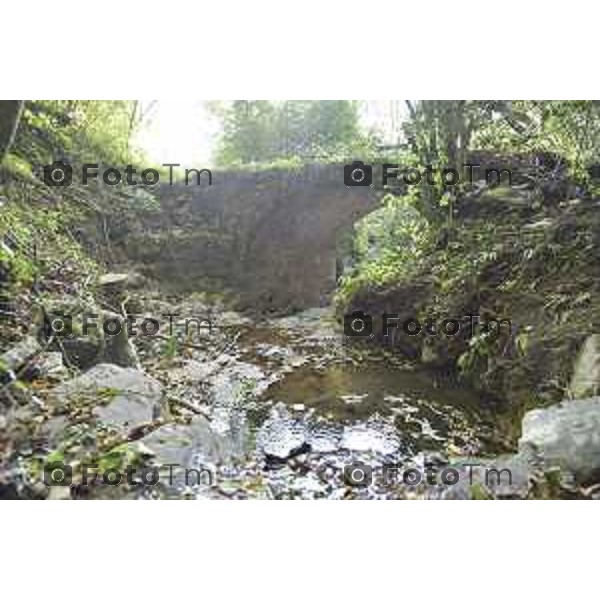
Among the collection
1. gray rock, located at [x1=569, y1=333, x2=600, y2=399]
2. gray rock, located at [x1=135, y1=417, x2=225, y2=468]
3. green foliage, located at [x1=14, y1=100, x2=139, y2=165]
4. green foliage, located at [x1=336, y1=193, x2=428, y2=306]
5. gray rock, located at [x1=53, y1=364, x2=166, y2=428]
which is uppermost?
green foliage, located at [x1=14, y1=100, x2=139, y2=165]

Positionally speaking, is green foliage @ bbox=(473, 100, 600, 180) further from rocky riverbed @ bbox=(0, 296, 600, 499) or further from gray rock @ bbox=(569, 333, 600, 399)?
rocky riverbed @ bbox=(0, 296, 600, 499)

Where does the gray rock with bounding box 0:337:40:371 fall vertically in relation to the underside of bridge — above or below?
below

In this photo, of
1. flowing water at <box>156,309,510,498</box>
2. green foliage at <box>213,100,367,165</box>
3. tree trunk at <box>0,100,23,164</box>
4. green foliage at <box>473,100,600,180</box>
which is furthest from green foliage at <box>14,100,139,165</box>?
green foliage at <box>473,100,600,180</box>

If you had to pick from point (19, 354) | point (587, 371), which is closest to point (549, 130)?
point (587, 371)

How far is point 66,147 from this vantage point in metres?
2.71

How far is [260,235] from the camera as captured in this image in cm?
374

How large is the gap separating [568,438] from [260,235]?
7.35 ft

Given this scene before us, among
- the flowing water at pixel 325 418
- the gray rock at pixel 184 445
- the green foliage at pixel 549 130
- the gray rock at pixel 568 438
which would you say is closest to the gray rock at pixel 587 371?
the gray rock at pixel 568 438

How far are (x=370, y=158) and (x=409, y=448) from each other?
1351 millimetres

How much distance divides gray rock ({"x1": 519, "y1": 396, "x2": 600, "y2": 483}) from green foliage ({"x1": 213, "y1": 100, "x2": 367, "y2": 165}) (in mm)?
1113

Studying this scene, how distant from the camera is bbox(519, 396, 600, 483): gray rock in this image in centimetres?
175
